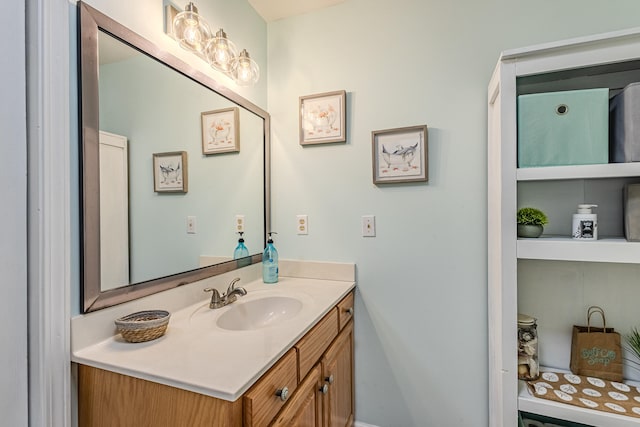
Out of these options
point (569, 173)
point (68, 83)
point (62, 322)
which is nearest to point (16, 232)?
point (62, 322)

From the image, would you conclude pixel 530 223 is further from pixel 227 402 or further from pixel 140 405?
pixel 140 405

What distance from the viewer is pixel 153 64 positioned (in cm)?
112

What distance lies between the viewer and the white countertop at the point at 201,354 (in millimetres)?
720

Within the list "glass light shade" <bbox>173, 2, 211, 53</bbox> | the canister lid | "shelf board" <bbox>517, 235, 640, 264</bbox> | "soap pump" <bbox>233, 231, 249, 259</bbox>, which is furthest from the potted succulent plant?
"glass light shade" <bbox>173, 2, 211, 53</bbox>

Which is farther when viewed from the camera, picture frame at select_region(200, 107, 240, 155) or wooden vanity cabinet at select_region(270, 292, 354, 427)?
picture frame at select_region(200, 107, 240, 155)

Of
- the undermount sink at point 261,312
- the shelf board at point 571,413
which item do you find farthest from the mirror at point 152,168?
the shelf board at point 571,413

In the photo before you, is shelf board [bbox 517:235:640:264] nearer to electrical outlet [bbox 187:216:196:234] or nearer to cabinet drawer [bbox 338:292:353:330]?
cabinet drawer [bbox 338:292:353:330]

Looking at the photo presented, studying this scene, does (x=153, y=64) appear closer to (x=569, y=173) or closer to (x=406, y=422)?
(x=569, y=173)

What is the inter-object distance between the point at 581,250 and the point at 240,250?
4.86 ft

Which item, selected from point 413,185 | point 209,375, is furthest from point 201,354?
point 413,185

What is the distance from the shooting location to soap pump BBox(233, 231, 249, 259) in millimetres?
1577

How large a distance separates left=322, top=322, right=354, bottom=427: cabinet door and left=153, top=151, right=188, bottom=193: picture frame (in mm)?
955

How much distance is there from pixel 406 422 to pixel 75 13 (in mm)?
2198

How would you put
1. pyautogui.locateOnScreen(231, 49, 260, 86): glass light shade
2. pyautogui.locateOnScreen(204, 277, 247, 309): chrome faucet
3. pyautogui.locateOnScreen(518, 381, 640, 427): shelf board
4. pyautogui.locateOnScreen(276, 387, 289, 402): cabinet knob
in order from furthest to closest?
pyautogui.locateOnScreen(231, 49, 260, 86): glass light shade, pyautogui.locateOnScreen(204, 277, 247, 309): chrome faucet, pyautogui.locateOnScreen(518, 381, 640, 427): shelf board, pyautogui.locateOnScreen(276, 387, 289, 402): cabinet knob
